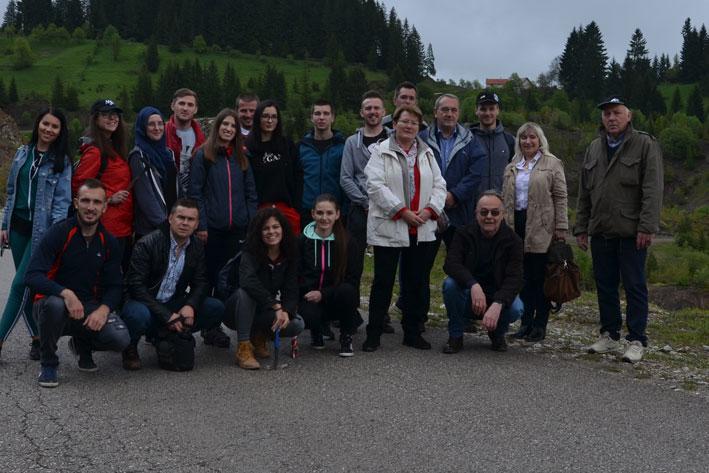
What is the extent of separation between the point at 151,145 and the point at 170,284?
4.48 ft

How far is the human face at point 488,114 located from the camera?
296 inches

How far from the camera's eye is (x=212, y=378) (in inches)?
228

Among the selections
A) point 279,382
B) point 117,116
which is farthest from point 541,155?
point 117,116

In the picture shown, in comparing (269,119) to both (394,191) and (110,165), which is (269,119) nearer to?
(394,191)

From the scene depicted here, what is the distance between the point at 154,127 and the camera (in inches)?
262

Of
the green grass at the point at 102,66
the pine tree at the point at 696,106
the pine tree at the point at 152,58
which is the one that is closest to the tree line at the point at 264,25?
the green grass at the point at 102,66

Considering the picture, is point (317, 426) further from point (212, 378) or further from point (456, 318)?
point (456, 318)

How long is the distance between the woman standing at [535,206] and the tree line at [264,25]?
4700 inches

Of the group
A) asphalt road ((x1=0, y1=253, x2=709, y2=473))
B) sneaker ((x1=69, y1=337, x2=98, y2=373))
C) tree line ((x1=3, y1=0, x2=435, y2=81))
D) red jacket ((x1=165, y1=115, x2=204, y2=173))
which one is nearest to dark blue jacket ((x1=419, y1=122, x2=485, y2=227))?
asphalt road ((x1=0, y1=253, x2=709, y2=473))

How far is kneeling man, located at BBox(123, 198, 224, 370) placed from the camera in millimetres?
6035

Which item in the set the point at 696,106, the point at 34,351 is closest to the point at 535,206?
the point at 34,351

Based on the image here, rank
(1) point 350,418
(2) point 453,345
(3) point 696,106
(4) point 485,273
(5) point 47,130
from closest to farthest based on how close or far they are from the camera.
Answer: (1) point 350,418 < (5) point 47,130 < (2) point 453,345 < (4) point 485,273 < (3) point 696,106

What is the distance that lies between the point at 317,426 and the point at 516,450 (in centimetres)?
126

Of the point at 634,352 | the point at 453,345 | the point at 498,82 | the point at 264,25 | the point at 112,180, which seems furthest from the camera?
the point at 498,82
